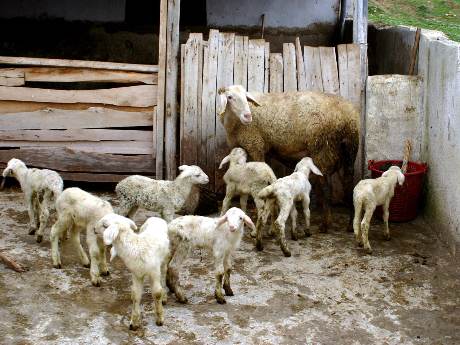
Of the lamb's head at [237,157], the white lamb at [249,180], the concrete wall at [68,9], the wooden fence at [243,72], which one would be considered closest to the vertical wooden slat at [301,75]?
the wooden fence at [243,72]

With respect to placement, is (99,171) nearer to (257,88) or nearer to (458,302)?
(257,88)

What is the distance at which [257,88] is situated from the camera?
33.3 feet

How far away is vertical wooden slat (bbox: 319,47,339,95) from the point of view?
10.1m

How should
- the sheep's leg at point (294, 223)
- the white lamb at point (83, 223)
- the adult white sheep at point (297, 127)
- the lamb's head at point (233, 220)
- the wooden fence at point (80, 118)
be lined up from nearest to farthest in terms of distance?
the lamb's head at point (233, 220)
the white lamb at point (83, 223)
the sheep's leg at point (294, 223)
the adult white sheep at point (297, 127)
the wooden fence at point (80, 118)

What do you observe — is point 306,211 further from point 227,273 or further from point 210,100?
point 210,100

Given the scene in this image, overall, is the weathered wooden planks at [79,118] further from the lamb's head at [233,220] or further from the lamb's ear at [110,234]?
the lamb's ear at [110,234]

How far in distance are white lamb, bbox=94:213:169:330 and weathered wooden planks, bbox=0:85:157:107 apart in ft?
12.6

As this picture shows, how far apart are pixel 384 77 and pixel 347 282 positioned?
11.2 feet

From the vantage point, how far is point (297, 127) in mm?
9453

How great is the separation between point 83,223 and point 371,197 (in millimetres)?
3302

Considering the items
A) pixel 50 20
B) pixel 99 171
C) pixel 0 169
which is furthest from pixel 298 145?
pixel 50 20

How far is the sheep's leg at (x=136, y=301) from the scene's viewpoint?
252 inches

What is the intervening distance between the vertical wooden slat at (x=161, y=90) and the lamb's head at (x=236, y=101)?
94cm

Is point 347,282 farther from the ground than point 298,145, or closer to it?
closer to it
